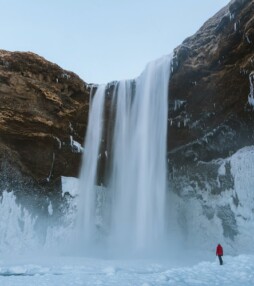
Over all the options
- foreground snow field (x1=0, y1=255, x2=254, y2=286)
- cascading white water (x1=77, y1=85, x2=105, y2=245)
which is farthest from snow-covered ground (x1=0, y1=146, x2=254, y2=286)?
cascading white water (x1=77, y1=85, x2=105, y2=245)

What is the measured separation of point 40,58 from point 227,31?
11.5 metres

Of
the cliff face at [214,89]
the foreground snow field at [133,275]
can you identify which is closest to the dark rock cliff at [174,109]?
the cliff face at [214,89]

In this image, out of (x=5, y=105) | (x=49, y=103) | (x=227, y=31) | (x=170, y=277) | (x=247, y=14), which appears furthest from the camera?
(x=49, y=103)

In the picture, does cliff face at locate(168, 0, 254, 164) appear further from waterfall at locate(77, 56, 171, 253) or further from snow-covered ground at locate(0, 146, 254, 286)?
snow-covered ground at locate(0, 146, 254, 286)

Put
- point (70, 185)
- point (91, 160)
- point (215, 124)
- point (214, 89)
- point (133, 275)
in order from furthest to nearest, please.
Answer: point (91, 160) < point (70, 185) < point (215, 124) < point (214, 89) < point (133, 275)

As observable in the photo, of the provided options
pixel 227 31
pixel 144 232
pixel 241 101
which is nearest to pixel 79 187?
pixel 144 232

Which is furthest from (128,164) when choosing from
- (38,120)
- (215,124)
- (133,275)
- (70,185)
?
(133,275)

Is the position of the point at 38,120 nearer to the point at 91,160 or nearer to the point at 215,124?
the point at 91,160

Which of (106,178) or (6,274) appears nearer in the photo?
(6,274)

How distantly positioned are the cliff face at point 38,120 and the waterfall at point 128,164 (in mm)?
1248

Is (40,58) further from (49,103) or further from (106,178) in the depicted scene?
(106,178)

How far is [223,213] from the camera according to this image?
66.6ft

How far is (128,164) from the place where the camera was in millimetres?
22656

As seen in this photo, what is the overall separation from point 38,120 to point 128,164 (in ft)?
20.6
